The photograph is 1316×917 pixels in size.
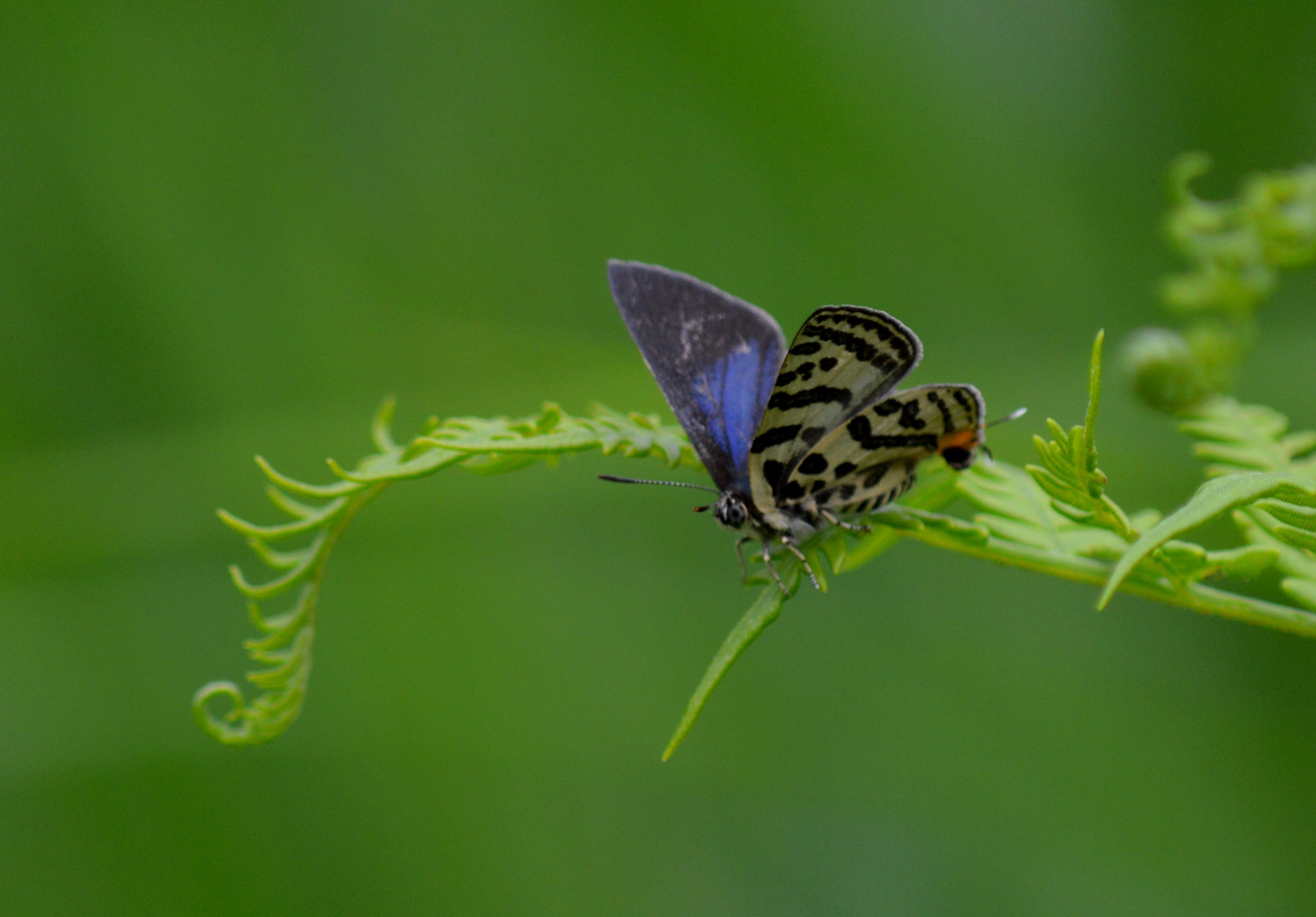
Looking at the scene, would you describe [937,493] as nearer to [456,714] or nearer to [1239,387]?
[456,714]

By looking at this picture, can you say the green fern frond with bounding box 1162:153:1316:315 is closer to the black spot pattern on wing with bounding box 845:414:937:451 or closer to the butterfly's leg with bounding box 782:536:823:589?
the black spot pattern on wing with bounding box 845:414:937:451

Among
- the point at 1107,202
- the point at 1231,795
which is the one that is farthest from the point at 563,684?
the point at 1107,202

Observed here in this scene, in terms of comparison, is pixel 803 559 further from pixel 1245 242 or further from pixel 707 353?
pixel 1245 242

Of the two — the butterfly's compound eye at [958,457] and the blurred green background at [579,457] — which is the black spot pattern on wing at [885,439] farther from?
the blurred green background at [579,457]

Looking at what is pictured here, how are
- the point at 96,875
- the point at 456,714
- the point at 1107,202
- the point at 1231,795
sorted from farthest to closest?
the point at 1107,202, the point at 456,714, the point at 1231,795, the point at 96,875

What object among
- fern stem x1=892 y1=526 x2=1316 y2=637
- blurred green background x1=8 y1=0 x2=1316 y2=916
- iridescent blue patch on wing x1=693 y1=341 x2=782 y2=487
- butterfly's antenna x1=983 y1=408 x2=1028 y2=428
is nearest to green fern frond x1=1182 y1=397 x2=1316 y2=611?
fern stem x1=892 y1=526 x2=1316 y2=637

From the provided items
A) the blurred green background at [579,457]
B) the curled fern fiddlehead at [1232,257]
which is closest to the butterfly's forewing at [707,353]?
the curled fern fiddlehead at [1232,257]
